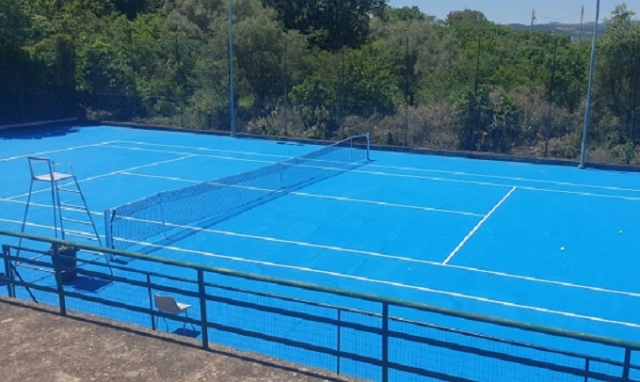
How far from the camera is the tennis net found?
1605 cm

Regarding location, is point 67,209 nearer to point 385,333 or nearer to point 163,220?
point 163,220

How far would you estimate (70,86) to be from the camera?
3597 centimetres

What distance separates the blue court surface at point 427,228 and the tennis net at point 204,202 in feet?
1.90

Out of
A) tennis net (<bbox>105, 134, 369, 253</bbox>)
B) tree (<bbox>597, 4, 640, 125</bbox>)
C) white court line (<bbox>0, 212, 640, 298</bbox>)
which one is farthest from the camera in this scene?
tree (<bbox>597, 4, 640, 125</bbox>)

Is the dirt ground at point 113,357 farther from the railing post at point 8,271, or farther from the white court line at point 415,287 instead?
the white court line at point 415,287

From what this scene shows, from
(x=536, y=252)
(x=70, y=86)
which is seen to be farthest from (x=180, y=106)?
(x=536, y=252)

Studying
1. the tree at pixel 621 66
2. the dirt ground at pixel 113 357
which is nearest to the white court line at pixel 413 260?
the dirt ground at pixel 113 357

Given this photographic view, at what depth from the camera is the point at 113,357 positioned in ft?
26.3

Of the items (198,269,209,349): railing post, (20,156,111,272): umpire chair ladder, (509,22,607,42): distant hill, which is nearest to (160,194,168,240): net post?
(20,156,111,272): umpire chair ladder

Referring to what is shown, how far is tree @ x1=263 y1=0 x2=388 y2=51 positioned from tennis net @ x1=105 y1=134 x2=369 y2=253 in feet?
78.7

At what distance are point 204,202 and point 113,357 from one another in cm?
1125

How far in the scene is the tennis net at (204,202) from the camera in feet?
52.6

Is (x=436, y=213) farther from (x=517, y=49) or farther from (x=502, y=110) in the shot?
(x=517, y=49)

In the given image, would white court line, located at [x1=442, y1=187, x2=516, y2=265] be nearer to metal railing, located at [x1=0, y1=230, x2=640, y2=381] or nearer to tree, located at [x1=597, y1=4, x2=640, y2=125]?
metal railing, located at [x1=0, y1=230, x2=640, y2=381]
